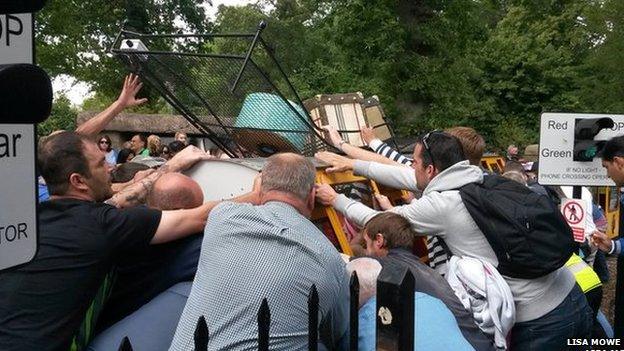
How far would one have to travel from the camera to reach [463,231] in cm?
354

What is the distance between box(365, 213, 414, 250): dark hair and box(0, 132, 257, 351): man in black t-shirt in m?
1.02

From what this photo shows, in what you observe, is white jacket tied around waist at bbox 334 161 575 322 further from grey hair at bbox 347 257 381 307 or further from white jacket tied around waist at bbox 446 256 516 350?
grey hair at bbox 347 257 381 307

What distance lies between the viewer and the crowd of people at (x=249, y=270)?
2441 millimetres

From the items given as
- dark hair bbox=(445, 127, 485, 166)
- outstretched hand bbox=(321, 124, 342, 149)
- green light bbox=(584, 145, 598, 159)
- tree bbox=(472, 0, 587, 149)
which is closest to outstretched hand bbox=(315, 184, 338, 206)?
outstretched hand bbox=(321, 124, 342, 149)

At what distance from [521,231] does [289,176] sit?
1.33m

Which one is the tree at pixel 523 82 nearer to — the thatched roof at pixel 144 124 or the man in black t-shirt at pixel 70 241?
the thatched roof at pixel 144 124

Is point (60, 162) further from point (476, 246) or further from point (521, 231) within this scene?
point (521, 231)

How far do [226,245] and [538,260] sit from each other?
Answer: 1726 mm

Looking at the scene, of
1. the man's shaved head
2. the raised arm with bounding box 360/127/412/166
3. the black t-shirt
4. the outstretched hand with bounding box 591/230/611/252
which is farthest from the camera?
the raised arm with bounding box 360/127/412/166

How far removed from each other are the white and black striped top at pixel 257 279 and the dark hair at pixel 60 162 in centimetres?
75

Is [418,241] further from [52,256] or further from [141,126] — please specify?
[141,126]

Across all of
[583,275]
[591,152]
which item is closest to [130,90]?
[583,275]

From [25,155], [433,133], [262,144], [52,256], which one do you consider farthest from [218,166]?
[25,155]

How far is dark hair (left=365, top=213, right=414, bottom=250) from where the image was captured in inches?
138
